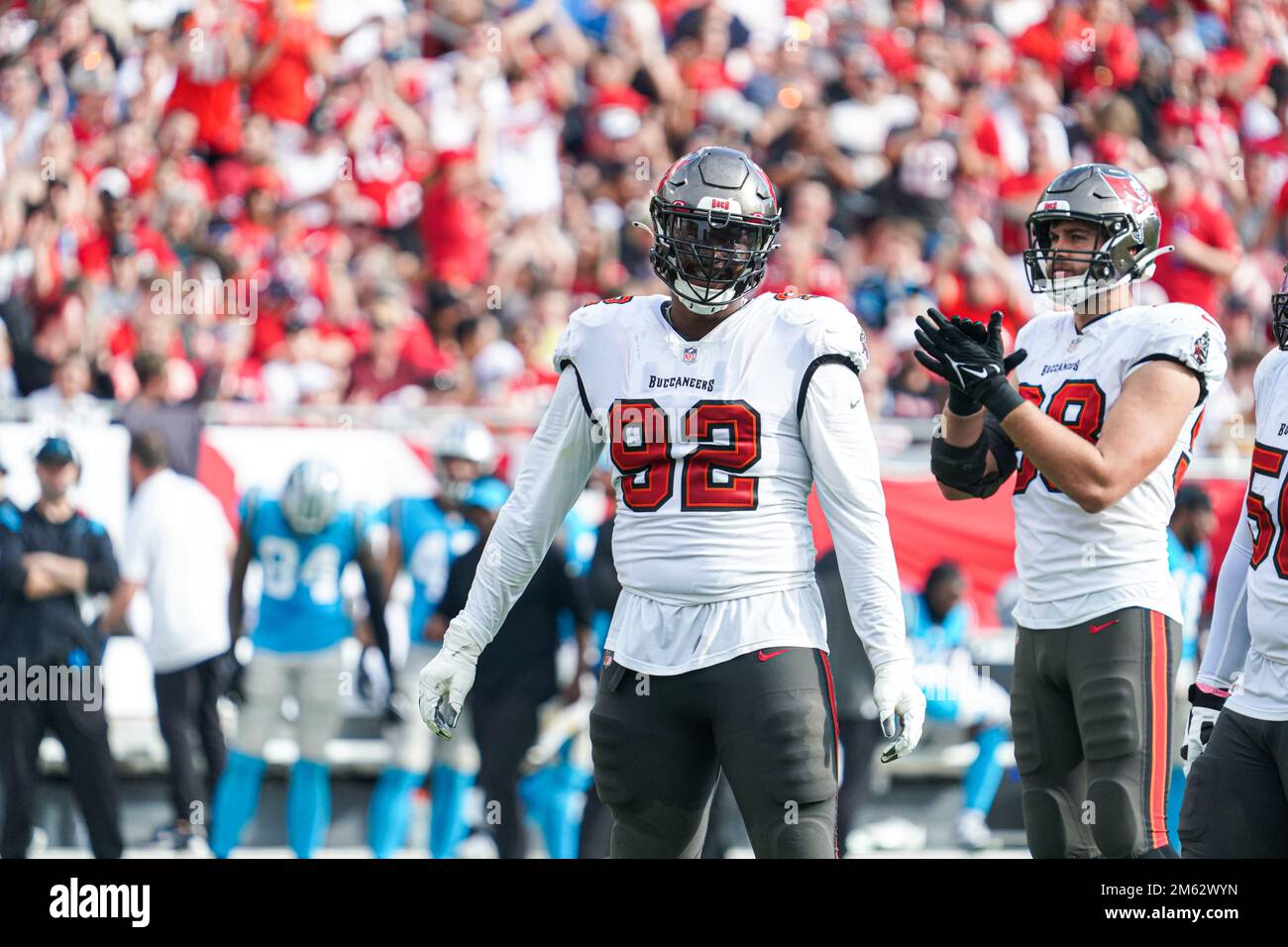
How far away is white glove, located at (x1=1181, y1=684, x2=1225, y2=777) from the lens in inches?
166

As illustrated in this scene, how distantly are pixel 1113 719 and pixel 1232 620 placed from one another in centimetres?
41

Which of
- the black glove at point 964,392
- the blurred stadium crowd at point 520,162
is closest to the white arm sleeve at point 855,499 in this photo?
the black glove at point 964,392

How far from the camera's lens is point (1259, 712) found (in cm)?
385

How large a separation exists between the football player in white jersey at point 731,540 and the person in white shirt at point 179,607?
399cm

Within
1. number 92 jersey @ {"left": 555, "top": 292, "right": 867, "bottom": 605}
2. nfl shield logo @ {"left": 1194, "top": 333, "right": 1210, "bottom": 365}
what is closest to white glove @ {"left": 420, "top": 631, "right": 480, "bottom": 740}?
number 92 jersey @ {"left": 555, "top": 292, "right": 867, "bottom": 605}

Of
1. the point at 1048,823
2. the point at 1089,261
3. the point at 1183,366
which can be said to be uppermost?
the point at 1089,261

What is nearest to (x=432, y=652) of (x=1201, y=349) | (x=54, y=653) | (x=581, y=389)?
(x=54, y=653)

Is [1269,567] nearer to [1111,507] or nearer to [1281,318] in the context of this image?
[1111,507]

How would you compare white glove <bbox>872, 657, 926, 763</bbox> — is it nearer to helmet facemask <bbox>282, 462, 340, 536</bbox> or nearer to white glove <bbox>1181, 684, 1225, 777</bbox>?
white glove <bbox>1181, 684, 1225, 777</bbox>

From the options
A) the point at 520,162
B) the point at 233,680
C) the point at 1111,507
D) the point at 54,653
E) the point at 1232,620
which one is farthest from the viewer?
the point at 520,162

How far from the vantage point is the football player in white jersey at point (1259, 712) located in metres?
3.82
